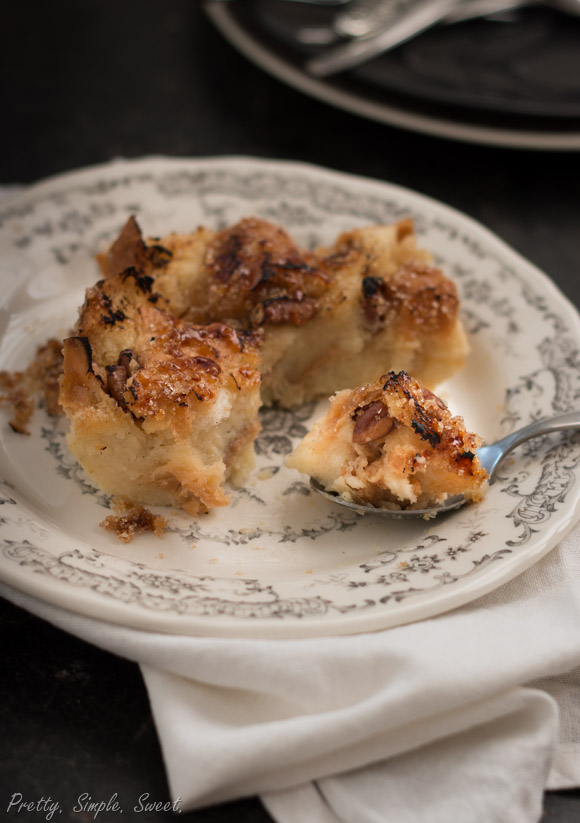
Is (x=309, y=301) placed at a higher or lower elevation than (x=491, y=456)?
higher

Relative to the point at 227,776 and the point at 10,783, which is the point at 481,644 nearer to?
the point at 227,776

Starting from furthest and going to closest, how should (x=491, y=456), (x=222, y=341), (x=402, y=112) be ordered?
1. (x=402, y=112)
2. (x=222, y=341)
3. (x=491, y=456)

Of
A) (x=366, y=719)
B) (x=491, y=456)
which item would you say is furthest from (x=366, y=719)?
(x=491, y=456)

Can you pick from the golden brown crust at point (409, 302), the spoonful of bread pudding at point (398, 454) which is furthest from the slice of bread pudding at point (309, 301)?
the spoonful of bread pudding at point (398, 454)

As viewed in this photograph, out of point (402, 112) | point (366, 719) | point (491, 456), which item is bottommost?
point (366, 719)

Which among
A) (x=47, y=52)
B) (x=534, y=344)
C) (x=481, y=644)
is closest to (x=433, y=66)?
(x=534, y=344)

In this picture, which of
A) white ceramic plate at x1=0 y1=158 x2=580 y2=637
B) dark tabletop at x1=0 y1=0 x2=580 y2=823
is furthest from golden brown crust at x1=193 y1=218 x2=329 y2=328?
dark tabletop at x1=0 y1=0 x2=580 y2=823

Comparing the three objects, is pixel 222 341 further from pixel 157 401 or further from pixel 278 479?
pixel 278 479
